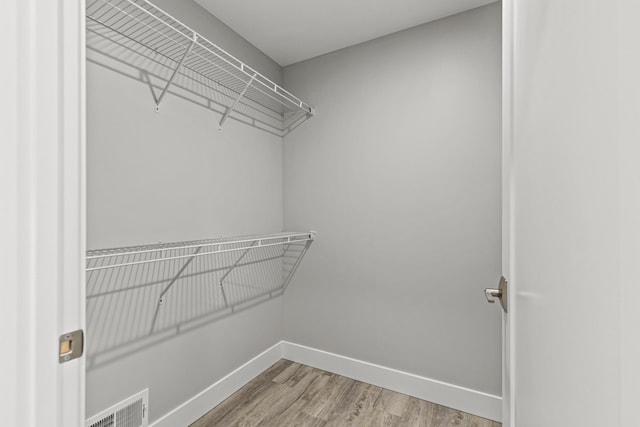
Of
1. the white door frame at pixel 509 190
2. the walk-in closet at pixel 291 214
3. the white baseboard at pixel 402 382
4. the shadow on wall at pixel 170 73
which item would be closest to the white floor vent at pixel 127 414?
the walk-in closet at pixel 291 214

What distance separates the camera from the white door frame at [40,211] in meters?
0.51

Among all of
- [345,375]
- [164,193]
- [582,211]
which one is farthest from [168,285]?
[582,211]

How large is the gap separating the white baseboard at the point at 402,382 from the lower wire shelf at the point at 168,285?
51 cm

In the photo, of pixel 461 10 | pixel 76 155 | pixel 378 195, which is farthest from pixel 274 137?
pixel 76 155

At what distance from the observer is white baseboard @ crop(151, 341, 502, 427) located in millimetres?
1546

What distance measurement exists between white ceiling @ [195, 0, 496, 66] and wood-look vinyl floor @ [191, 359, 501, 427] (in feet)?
7.13

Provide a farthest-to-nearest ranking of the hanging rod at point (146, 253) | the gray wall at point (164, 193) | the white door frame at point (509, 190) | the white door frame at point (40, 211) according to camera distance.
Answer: the gray wall at point (164, 193) → the hanging rod at point (146, 253) → the white door frame at point (509, 190) → the white door frame at point (40, 211)

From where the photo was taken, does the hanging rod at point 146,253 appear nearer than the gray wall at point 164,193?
Yes

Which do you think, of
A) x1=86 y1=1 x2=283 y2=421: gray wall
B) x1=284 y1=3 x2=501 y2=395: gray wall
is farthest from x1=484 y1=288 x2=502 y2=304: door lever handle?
x1=86 y1=1 x2=283 y2=421: gray wall

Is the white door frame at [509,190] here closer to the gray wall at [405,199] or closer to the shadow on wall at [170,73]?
the gray wall at [405,199]

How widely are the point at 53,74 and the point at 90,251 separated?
2.48 feet

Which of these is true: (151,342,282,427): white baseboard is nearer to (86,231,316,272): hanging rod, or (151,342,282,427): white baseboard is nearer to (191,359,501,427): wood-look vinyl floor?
(191,359,501,427): wood-look vinyl floor

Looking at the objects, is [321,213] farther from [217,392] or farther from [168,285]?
[217,392]

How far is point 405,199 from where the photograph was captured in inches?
71.7
